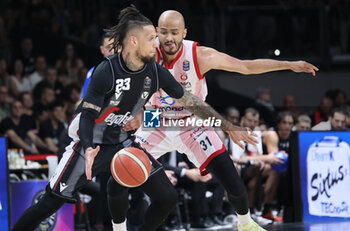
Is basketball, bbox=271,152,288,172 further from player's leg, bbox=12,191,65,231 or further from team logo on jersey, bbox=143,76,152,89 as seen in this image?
player's leg, bbox=12,191,65,231

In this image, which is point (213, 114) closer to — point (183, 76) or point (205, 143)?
point (205, 143)

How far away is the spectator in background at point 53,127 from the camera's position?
9.41m

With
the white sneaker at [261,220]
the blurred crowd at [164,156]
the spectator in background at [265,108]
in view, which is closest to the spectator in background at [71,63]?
the blurred crowd at [164,156]

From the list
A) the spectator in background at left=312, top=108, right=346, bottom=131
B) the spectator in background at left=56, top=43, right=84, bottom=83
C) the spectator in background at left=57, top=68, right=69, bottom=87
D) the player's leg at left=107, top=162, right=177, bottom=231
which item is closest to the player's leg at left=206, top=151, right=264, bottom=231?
the player's leg at left=107, top=162, right=177, bottom=231

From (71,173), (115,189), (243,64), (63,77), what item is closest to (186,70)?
(243,64)

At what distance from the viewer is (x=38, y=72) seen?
11.0 meters

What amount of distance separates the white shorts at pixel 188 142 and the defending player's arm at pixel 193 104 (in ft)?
1.24

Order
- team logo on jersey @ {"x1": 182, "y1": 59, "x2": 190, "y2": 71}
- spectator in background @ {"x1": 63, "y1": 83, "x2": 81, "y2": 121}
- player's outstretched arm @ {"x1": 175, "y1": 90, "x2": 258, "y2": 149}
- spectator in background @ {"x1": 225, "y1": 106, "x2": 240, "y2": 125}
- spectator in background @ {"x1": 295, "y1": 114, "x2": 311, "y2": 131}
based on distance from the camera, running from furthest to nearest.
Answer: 1. spectator in background @ {"x1": 63, "y1": 83, "x2": 81, "y2": 121}
2. spectator in background @ {"x1": 225, "y1": 106, "x2": 240, "y2": 125}
3. spectator in background @ {"x1": 295, "y1": 114, "x2": 311, "y2": 131}
4. team logo on jersey @ {"x1": 182, "y1": 59, "x2": 190, "y2": 71}
5. player's outstretched arm @ {"x1": 175, "y1": 90, "x2": 258, "y2": 149}

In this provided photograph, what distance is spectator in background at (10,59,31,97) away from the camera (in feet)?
34.8

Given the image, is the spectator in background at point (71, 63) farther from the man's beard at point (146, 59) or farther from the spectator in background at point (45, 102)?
the man's beard at point (146, 59)

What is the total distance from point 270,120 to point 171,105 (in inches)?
181

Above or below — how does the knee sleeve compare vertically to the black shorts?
below

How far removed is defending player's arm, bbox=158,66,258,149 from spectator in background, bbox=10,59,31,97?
5.60 meters

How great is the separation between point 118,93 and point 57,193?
89cm
